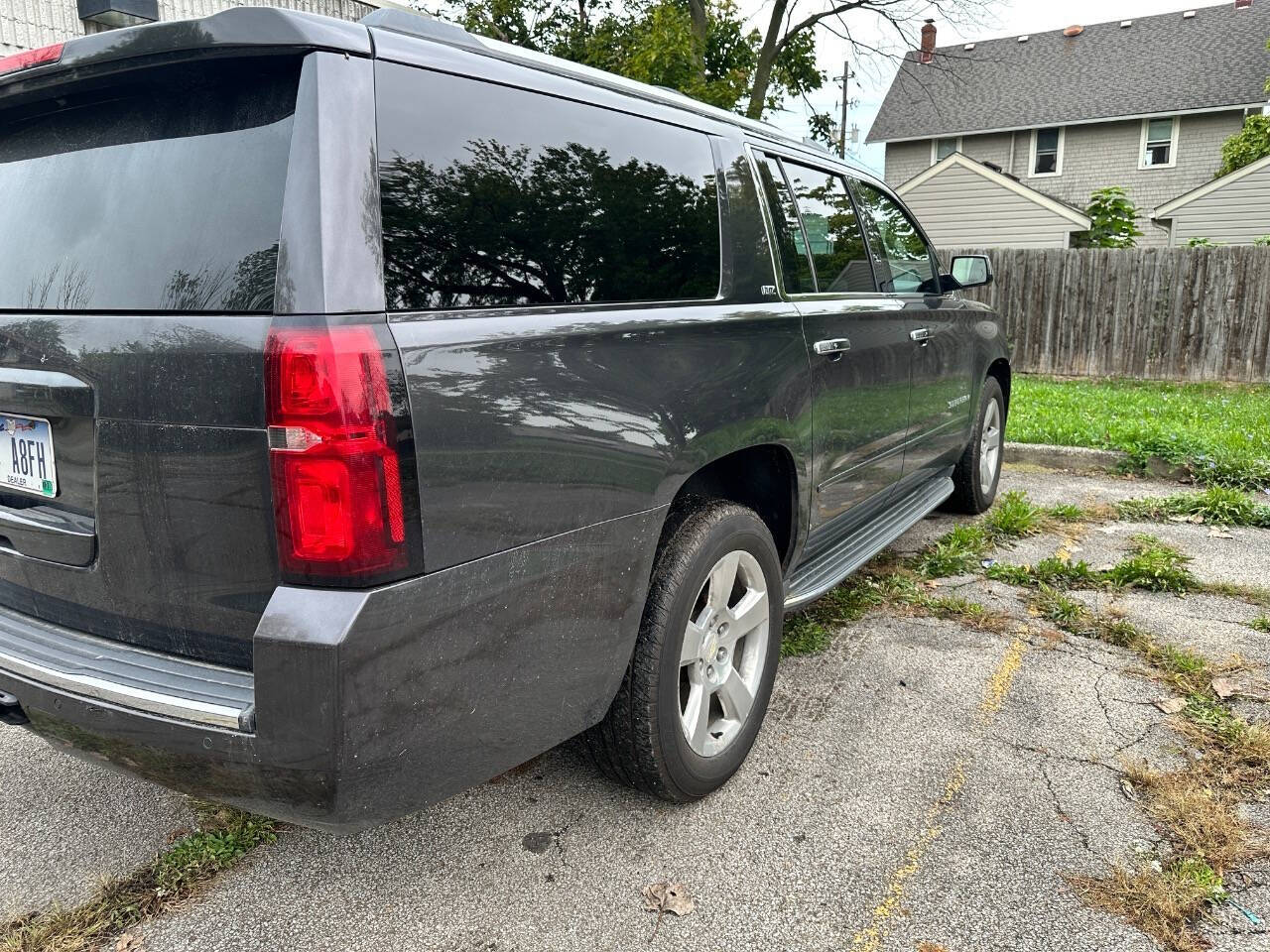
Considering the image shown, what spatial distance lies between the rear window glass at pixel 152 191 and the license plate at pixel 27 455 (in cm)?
27

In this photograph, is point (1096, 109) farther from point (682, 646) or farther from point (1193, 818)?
point (682, 646)

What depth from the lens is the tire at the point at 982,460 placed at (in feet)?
18.4

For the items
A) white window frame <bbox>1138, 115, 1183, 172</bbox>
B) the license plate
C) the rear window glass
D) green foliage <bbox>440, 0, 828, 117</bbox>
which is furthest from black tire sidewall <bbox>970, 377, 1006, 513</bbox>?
white window frame <bbox>1138, 115, 1183, 172</bbox>

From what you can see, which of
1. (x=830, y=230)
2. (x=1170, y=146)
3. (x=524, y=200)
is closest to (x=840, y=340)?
(x=830, y=230)

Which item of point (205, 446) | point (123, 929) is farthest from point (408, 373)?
point (123, 929)

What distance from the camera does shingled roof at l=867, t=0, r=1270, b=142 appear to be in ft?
81.1

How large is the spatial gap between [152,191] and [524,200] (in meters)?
0.77

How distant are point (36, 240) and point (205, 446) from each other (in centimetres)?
81

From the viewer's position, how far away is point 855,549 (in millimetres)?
3891

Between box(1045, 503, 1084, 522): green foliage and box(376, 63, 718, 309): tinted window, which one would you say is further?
box(1045, 503, 1084, 522): green foliage

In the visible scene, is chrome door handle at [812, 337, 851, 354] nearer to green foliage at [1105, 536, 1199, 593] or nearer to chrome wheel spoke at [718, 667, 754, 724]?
chrome wheel spoke at [718, 667, 754, 724]

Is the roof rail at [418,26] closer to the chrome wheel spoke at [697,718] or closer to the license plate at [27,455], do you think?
the license plate at [27,455]

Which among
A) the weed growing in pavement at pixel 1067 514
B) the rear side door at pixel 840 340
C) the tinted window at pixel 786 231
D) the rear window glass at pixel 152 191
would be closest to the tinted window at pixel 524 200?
the rear window glass at pixel 152 191

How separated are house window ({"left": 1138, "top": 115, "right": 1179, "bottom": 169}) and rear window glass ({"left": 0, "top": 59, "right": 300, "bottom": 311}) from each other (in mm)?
→ 28801
